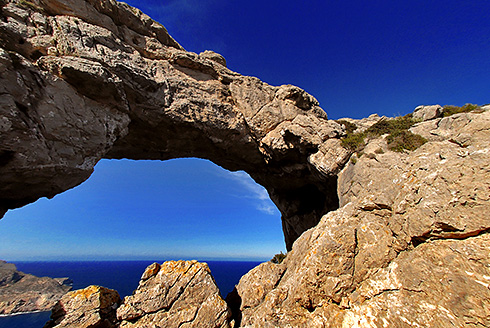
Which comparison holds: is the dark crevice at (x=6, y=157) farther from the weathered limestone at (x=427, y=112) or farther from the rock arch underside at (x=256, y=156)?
the weathered limestone at (x=427, y=112)

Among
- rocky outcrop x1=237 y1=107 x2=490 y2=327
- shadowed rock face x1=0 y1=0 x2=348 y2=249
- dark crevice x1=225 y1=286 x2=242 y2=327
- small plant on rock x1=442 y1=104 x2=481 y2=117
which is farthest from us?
small plant on rock x1=442 y1=104 x2=481 y2=117

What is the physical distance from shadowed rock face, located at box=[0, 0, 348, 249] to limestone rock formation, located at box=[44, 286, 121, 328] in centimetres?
711

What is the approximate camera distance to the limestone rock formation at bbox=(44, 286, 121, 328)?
802cm

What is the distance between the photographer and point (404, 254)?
24.5 ft

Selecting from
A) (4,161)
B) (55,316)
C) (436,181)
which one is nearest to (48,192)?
(4,161)

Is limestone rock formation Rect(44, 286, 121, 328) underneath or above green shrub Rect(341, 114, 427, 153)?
underneath

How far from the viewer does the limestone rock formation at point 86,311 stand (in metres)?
8.02

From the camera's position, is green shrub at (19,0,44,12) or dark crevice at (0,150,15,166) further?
green shrub at (19,0,44,12)

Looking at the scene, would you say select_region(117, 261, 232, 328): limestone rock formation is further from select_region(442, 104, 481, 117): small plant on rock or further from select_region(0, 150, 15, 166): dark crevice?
select_region(442, 104, 481, 117): small plant on rock

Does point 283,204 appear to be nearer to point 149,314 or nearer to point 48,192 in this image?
point 149,314

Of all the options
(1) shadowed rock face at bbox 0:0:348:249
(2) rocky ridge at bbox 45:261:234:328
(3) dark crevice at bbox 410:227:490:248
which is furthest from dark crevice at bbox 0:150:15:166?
(3) dark crevice at bbox 410:227:490:248

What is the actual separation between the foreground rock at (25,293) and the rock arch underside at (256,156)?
88515 millimetres

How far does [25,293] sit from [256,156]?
10239 centimetres

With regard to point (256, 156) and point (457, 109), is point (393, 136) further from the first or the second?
point (256, 156)
